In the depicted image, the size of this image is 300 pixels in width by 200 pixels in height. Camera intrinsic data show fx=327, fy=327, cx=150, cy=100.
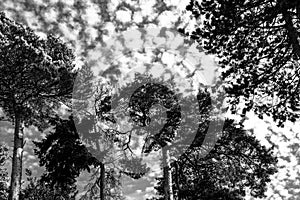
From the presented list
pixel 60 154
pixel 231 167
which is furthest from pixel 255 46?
pixel 60 154

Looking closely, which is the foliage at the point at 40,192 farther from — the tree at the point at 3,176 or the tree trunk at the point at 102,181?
the tree trunk at the point at 102,181

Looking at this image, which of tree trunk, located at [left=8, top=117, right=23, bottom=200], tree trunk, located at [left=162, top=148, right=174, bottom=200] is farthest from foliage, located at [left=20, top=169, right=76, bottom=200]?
tree trunk, located at [left=162, top=148, right=174, bottom=200]

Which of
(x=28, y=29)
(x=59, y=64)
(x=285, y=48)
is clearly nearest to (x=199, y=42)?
(x=285, y=48)

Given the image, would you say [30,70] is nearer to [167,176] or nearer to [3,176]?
[167,176]

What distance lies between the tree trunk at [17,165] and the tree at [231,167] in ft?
28.7

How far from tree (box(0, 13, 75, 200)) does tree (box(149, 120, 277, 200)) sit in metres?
8.06

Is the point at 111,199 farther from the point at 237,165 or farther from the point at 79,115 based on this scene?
the point at 237,165

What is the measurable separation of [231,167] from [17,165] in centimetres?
1051

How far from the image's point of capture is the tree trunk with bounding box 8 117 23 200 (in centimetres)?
1440

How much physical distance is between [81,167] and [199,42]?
42.7 feet

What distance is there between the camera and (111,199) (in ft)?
78.2

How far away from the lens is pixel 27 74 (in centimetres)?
1502

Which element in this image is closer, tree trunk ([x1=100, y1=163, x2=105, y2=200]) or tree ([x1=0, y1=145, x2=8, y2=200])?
tree trunk ([x1=100, y1=163, x2=105, y2=200])

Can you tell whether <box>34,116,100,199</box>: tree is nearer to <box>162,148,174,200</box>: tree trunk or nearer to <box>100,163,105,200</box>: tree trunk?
<box>100,163,105,200</box>: tree trunk
